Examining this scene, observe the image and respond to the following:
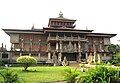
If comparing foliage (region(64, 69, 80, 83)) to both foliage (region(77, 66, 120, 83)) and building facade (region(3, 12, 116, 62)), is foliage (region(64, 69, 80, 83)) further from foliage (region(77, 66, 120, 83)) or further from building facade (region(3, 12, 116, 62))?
building facade (region(3, 12, 116, 62))

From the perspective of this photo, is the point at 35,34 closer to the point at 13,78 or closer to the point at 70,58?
the point at 70,58

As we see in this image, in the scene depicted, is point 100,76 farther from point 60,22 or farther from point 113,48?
point 113,48

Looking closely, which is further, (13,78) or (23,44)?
(23,44)

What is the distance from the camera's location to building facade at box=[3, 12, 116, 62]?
41719 mm

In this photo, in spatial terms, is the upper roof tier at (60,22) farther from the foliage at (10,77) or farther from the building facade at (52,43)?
the foliage at (10,77)

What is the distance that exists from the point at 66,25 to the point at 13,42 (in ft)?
50.6

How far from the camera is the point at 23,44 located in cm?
4397

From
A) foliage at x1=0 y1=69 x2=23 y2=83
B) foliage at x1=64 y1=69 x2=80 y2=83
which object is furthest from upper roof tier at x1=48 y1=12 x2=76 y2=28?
foliage at x1=0 y1=69 x2=23 y2=83

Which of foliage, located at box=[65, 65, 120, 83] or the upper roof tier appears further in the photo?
the upper roof tier

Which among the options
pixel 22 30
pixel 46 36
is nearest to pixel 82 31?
pixel 46 36

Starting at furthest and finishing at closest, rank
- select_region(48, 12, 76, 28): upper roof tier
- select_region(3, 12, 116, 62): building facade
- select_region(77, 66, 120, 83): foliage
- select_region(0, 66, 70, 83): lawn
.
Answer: select_region(48, 12, 76, 28): upper roof tier
select_region(3, 12, 116, 62): building facade
select_region(0, 66, 70, 83): lawn
select_region(77, 66, 120, 83): foliage

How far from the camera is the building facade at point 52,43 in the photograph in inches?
1642

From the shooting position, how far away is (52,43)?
146 ft

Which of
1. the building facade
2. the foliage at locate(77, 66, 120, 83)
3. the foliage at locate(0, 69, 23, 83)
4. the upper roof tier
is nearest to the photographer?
the foliage at locate(77, 66, 120, 83)
